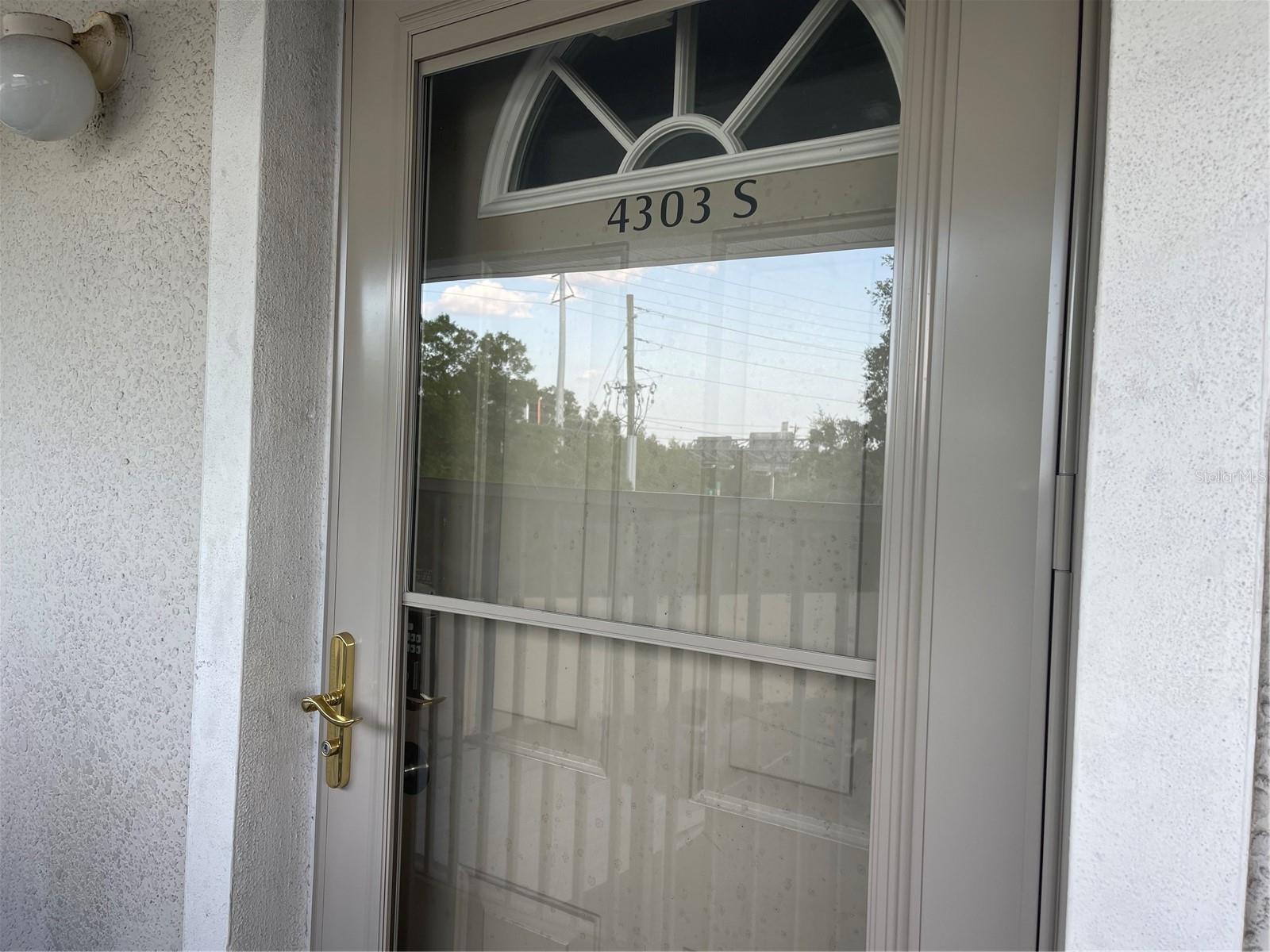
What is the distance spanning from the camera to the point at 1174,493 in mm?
730

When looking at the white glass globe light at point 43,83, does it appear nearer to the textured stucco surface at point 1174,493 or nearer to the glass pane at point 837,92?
the glass pane at point 837,92

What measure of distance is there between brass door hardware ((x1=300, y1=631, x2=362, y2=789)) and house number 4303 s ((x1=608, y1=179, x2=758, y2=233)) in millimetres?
867

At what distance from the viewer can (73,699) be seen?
166 cm

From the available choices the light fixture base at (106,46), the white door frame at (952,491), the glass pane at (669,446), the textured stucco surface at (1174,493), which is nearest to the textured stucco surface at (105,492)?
the light fixture base at (106,46)

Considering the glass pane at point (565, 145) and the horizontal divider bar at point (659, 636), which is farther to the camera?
the glass pane at point (565, 145)

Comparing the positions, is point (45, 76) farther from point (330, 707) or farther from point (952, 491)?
point (952, 491)

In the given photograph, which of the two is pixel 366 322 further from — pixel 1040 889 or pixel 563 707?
pixel 1040 889

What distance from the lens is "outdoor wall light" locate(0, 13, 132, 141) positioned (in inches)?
54.4

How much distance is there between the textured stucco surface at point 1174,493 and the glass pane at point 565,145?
0.69 m

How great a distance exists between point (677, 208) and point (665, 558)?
495 millimetres

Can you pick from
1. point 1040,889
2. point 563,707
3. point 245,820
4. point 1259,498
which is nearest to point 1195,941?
point 1040,889

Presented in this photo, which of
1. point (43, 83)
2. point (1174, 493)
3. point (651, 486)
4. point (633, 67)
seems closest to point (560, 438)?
point (651, 486)

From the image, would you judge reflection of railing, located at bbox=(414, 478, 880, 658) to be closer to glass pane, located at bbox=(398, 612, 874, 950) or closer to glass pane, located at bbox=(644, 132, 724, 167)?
glass pane, located at bbox=(398, 612, 874, 950)

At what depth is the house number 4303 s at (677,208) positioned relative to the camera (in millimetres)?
1105
